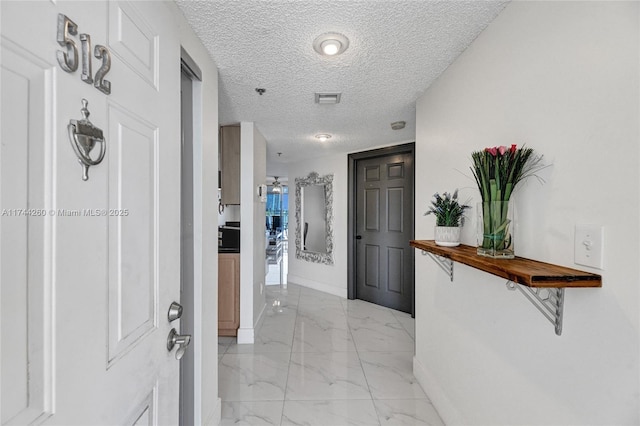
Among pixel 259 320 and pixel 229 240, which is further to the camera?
pixel 259 320

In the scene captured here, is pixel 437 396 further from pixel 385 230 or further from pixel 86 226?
pixel 385 230

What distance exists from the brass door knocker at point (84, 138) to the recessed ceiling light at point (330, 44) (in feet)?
3.96

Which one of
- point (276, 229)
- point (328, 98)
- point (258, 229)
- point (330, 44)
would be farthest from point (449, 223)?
point (276, 229)

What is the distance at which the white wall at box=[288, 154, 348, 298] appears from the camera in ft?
15.0

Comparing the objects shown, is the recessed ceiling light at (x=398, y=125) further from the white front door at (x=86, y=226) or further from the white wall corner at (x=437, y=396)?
the white front door at (x=86, y=226)

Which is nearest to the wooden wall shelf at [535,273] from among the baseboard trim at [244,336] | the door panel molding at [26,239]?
the door panel molding at [26,239]

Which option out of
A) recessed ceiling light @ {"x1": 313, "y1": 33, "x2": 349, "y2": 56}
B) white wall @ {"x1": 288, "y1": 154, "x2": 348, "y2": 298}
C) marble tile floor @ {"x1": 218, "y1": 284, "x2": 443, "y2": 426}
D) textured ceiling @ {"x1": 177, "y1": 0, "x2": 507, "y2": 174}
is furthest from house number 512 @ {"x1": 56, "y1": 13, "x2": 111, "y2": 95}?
white wall @ {"x1": 288, "y1": 154, "x2": 348, "y2": 298}

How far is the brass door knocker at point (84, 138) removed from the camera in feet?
1.88

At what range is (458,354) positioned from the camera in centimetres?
169

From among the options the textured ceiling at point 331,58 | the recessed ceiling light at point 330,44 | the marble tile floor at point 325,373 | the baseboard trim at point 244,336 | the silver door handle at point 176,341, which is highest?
the textured ceiling at point 331,58

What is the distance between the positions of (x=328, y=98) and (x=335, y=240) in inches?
110

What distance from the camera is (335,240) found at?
4711 millimetres

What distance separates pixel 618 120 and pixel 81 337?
144cm

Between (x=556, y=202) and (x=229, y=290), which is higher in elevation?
(x=556, y=202)
